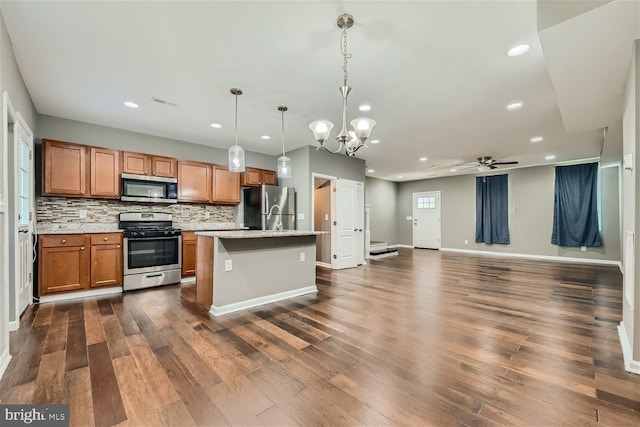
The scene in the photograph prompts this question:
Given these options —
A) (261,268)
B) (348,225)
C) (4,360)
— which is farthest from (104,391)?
(348,225)

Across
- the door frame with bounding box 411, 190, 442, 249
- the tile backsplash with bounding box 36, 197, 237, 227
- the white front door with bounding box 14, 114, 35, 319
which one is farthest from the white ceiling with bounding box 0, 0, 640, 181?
the door frame with bounding box 411, 190, 442, 249

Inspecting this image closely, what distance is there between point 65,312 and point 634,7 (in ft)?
18.5

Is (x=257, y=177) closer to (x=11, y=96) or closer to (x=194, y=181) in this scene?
(x=194, y=181)

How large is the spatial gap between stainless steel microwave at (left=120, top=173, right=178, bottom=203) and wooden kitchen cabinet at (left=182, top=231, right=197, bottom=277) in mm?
659

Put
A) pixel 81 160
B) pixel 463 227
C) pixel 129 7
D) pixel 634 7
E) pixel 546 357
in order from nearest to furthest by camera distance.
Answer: pixel 634 7, pixel 129 7, pixel 546 357, pixel 81 160, pixel 463 227

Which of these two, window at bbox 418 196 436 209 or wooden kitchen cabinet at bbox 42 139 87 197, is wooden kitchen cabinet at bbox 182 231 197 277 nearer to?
wooden kitchen cabinet at bbox 42 139 87 197

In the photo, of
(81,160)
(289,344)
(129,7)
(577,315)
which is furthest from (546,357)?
(81,160)

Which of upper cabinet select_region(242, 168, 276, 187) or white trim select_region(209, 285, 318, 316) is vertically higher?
upper cabinet select_region(242, 168, 276, 187)

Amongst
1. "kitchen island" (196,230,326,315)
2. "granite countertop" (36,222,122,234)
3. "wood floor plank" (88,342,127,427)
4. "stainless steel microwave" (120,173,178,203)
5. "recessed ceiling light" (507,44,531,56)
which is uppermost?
"recessed ceiling light" (507,44,531,56)

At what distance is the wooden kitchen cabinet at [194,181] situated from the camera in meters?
4.96

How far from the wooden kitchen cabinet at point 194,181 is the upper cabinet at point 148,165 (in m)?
0.16

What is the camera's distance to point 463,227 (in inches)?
362

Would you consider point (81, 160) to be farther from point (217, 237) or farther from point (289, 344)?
point (289, 344)

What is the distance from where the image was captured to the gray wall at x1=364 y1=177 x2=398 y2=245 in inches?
385
